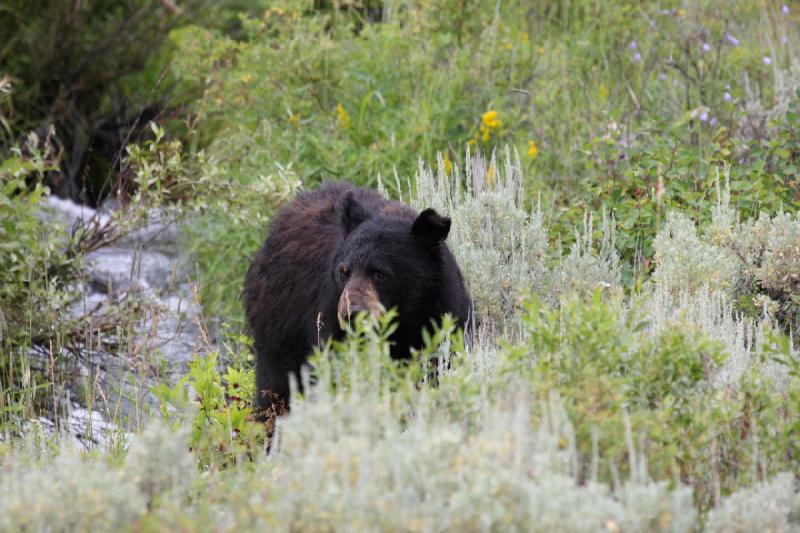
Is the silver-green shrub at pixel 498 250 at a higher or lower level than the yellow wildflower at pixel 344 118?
lower

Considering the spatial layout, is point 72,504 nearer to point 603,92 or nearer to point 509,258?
point 509,258

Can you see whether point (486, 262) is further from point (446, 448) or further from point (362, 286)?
point (446, 448)

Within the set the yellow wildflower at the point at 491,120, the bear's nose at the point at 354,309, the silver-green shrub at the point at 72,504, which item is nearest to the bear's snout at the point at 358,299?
the bear's nose at the point at 354,309

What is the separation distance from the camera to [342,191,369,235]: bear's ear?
4.97 m

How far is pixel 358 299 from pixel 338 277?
0.36 meters

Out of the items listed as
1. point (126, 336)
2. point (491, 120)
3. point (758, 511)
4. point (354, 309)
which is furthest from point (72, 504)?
point (491, 120)

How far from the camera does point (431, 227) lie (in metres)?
4.84

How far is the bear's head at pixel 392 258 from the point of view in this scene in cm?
481

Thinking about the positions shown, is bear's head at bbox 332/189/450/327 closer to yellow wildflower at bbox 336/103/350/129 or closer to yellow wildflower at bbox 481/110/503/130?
yellow wildflower at bbox 481/110/503/130

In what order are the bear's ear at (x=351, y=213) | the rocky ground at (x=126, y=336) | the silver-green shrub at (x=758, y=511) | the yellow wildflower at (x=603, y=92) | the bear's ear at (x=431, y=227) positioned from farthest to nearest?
the yellow wildflower at (x=603, y=92) → the rocky ground at (x=126, y=336) → the bear's ear at (x=351, y=213) → the bear's ear at (x=431, y=227) → the silver-green shrub at (x=758, y=511)

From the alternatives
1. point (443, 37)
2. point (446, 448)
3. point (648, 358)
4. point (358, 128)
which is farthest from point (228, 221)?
point (446, 448)

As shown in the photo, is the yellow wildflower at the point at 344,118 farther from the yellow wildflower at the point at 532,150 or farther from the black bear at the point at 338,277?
the black bear at the point at 338,277

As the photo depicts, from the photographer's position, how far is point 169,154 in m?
6.74

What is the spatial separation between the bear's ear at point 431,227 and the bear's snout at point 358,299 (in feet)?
1.06
